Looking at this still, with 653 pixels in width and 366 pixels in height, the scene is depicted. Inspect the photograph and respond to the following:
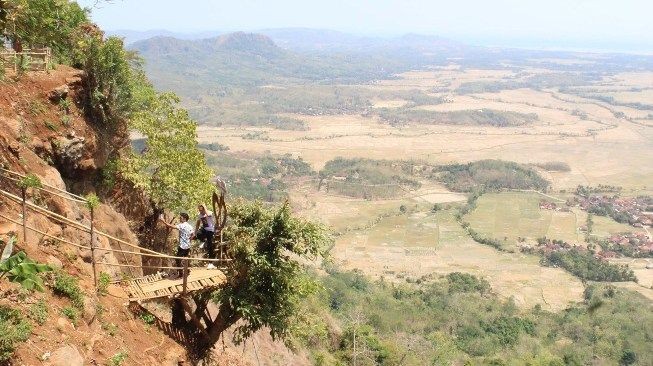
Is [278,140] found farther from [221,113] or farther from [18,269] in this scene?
[18,269]

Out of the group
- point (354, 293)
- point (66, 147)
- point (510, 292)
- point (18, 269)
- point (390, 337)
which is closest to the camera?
point (18, 269)

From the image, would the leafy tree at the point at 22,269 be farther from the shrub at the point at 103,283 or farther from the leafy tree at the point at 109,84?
the leafy tree at the point at 109,84

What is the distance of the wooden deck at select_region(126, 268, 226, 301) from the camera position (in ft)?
37.9

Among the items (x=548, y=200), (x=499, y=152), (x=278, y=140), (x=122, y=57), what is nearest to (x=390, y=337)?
(x=122, y=57)

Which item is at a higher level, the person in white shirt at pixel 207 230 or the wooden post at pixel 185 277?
the person in white shirt at pixel 207 230

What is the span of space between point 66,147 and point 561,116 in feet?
660

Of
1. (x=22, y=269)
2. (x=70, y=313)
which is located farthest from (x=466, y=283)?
(x=22, y=269)

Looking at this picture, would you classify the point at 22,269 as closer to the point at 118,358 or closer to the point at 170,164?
the point at 118,358

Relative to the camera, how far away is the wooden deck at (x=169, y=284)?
1155 centimetres

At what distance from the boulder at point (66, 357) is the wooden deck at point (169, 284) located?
2.98m

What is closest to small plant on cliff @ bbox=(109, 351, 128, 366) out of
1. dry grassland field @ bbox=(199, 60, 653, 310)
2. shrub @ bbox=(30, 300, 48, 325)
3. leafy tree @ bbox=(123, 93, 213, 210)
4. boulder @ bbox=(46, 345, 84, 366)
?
boulder @ bbox=(46, 345, 84, 366)

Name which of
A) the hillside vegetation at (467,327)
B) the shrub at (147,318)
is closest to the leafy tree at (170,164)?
the shrub at (147,318)

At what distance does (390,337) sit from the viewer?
39938mm

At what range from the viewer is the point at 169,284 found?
38.9ft
